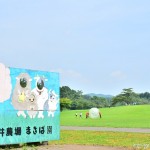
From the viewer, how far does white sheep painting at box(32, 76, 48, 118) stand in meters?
18.2

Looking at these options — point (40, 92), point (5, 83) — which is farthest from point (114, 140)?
point (5, 83)

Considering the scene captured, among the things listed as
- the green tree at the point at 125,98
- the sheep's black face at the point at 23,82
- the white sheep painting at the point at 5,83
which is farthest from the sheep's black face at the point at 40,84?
the green tree at the point at 125,98

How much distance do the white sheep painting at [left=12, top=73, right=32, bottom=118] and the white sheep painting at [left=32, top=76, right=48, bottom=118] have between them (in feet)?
1.49

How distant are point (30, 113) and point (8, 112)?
4.04ft

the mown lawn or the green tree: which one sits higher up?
the green tree

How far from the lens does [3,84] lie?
54.3 ft

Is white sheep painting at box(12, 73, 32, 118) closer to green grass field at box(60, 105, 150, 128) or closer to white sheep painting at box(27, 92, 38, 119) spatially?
white sheep painting at box(27, 92, 38, 119)

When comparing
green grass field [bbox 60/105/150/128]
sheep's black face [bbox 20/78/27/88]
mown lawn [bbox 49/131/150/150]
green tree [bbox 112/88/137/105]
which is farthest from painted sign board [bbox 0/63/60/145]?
green tree [bbox 112/88/137/105]

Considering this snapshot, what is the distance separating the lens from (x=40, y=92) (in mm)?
18359

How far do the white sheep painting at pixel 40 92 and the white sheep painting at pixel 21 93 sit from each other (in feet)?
1.49

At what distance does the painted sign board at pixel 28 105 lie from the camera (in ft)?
54.7

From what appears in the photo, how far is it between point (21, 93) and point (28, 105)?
2.06 feet

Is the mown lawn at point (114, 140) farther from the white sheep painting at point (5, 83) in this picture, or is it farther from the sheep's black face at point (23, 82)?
the white sheep painting at point (5, 83)

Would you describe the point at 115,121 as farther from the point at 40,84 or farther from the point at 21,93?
the point at 21,93
